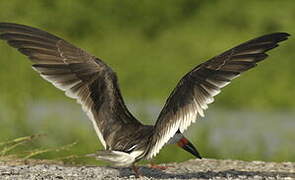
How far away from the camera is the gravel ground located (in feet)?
32.3

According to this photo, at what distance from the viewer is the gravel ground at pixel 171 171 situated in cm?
984

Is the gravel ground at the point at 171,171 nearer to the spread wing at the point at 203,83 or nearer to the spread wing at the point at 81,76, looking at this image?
the spread wing at the point at 81,76

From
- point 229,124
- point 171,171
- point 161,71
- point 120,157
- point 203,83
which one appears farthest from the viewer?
point 161,71

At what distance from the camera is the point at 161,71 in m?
18.9

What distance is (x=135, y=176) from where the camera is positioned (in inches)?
387

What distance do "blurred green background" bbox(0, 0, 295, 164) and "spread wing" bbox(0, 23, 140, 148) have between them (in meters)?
2.55

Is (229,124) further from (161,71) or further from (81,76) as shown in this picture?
(81,76)

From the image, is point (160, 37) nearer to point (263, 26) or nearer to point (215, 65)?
point (263, 26)

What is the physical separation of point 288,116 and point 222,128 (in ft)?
6.12

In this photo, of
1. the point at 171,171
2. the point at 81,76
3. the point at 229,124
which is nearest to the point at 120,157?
the point at 81,76

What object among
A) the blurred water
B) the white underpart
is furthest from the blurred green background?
the white underpart

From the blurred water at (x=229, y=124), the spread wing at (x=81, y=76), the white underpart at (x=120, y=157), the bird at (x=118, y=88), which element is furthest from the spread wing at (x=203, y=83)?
the blurred water at (x=229, y=124)

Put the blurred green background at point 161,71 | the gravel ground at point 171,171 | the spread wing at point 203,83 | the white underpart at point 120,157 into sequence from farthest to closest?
1. the blurred green background at point 161,71
2. the gravel ground at point 171,171
3. the white underpart at point 120,157
4. the spread wing at point 203,83

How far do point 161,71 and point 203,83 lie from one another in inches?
383
